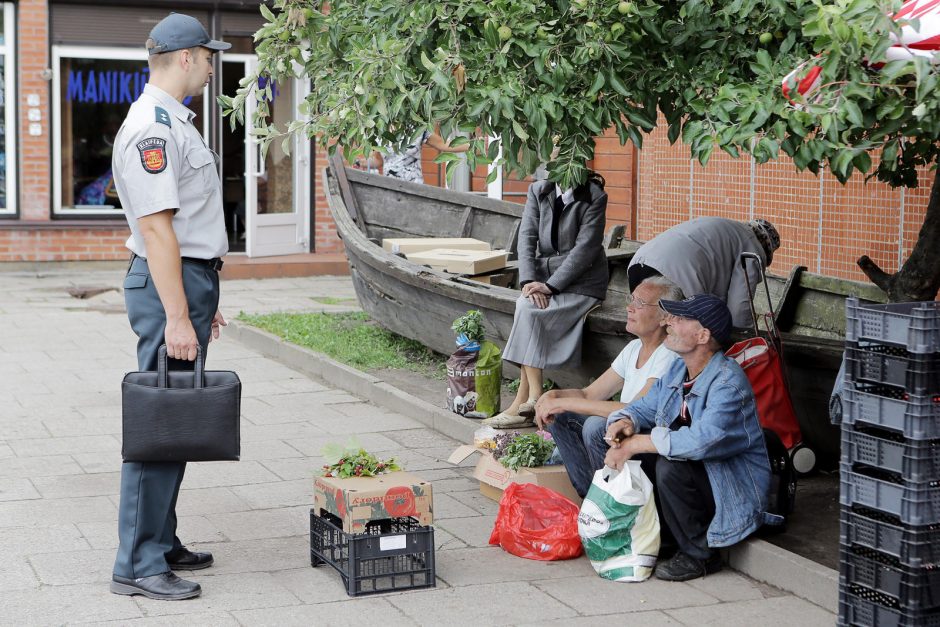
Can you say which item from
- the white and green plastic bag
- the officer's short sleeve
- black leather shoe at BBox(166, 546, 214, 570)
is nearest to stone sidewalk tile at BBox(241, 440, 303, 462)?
black leather shoe at BBox(166, 546, 214, 570)

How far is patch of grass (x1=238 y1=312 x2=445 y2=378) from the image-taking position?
10.1 metres

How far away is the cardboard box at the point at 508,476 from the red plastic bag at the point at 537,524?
3.1 inches

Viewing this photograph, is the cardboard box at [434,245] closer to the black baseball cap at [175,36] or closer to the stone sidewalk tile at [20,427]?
the stone sidewalk tile at [20,427]

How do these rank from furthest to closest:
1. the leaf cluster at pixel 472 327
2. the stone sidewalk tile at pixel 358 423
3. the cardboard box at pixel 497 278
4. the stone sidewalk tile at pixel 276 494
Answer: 1. the cardboard box at pixel 497 278
2. the leaf cluster at pixel 472 327
3. the stone sidewalk tile at pixel 358 423
4. the stone sidewalk tile at pixel 276 494

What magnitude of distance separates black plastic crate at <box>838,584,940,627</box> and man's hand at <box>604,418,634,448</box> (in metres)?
1.26

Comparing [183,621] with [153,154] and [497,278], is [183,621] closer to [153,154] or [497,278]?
[153,154]

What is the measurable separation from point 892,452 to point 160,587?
8.92ft

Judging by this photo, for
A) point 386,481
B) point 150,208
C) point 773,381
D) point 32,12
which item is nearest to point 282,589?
point 386,481

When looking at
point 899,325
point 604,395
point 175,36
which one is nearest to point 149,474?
point 175,36

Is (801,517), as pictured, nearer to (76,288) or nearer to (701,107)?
(701,107)

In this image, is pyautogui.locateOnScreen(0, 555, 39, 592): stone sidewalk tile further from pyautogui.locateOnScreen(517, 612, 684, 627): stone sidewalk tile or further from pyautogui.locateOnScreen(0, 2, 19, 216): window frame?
pyautogui.locateOnScreen(0, 2, 19, 216): window frame

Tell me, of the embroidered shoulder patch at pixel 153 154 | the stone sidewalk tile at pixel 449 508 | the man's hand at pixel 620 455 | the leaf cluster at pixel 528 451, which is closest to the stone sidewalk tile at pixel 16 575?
the embroidered shoulder patch at pixel 153 154

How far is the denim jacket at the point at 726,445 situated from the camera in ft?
16.9

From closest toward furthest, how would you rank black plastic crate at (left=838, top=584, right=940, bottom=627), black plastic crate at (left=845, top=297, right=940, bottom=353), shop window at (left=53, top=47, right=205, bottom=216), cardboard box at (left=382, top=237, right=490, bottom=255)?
1. black plastic crate at (left=845, top=297, right=940, bottom=353)
2. black plastic crate at (left=838, top=584, right=940, bottom=627)
3. cardboard box at (left=382, top=237, right=490, bottom=255)
4. shop window at (left=53, top=47, right=205, bottom=216)
